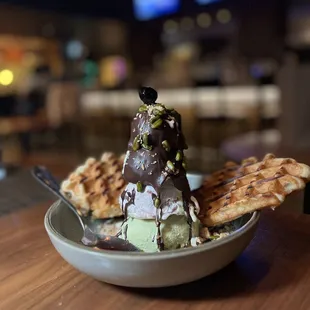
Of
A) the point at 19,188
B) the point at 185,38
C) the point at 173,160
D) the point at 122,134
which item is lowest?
the point at 122,134

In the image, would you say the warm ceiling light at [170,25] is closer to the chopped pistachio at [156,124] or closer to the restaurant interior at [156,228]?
the restaurant interior at [156,228]

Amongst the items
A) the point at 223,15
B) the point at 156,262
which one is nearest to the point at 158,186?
the point at 156,262

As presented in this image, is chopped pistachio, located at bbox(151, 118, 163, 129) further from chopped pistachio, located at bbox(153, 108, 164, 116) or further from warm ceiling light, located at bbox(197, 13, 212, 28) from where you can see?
warm ceiling light, located at bbox(197, 13, 212, 28)

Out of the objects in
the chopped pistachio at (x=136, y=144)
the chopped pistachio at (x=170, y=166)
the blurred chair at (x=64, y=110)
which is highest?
the chopped pistachio at (x=136, y=144)

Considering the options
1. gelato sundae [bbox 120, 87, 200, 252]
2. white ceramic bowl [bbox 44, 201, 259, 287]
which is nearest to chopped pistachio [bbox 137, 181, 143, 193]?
gelato sundae [bbox 120, 87, 200, 252]

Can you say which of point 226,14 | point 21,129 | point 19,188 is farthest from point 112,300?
point 226,14

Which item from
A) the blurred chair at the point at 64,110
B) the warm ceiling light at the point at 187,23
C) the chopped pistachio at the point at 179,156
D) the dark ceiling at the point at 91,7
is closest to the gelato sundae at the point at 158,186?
the chopped pistachio at the point at 179,156

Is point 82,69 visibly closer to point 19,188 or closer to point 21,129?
point 21,129
